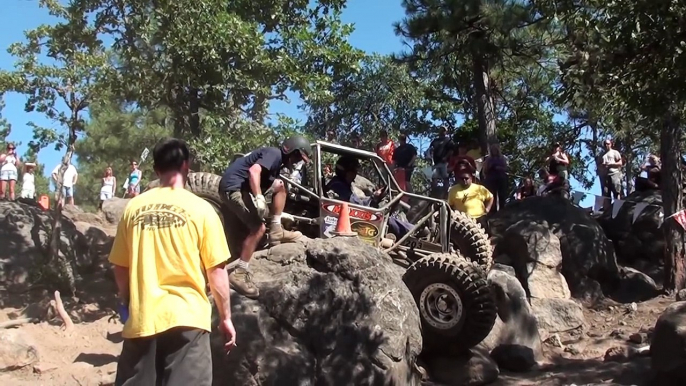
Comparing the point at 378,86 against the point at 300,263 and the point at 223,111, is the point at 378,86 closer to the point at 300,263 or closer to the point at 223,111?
the point at 223,111

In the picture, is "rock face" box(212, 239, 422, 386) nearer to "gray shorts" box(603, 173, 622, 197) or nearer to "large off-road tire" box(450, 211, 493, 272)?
"large off-road tire" box(450, 211, 493, 272)

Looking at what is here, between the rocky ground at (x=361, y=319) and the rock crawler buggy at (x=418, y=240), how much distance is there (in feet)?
1.69

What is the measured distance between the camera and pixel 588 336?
11094 millimetres

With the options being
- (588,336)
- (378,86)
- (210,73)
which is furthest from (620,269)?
(378,86)

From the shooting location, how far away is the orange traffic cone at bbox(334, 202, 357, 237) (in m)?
8.30

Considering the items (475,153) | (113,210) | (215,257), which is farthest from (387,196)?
(113,210)

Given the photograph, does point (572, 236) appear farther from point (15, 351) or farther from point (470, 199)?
point (15, 351)

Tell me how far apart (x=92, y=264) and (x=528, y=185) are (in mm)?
9240

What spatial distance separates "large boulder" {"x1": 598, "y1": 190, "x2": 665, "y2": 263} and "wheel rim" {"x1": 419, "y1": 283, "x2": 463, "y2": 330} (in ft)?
23.7

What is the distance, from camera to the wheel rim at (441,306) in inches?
335

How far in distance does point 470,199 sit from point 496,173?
9.57 ft

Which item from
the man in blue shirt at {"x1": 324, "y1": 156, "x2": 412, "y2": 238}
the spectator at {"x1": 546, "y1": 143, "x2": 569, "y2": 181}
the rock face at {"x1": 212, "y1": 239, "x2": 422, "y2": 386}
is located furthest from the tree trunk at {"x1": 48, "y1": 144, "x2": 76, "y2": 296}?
the spectator at {"x1": 546, "y1": 143, "x2": 569, "y2": 181}

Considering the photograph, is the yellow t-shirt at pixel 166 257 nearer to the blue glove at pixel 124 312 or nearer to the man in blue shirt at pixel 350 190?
the blue glove at pixel 124 312

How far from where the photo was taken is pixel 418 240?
31.5ft
